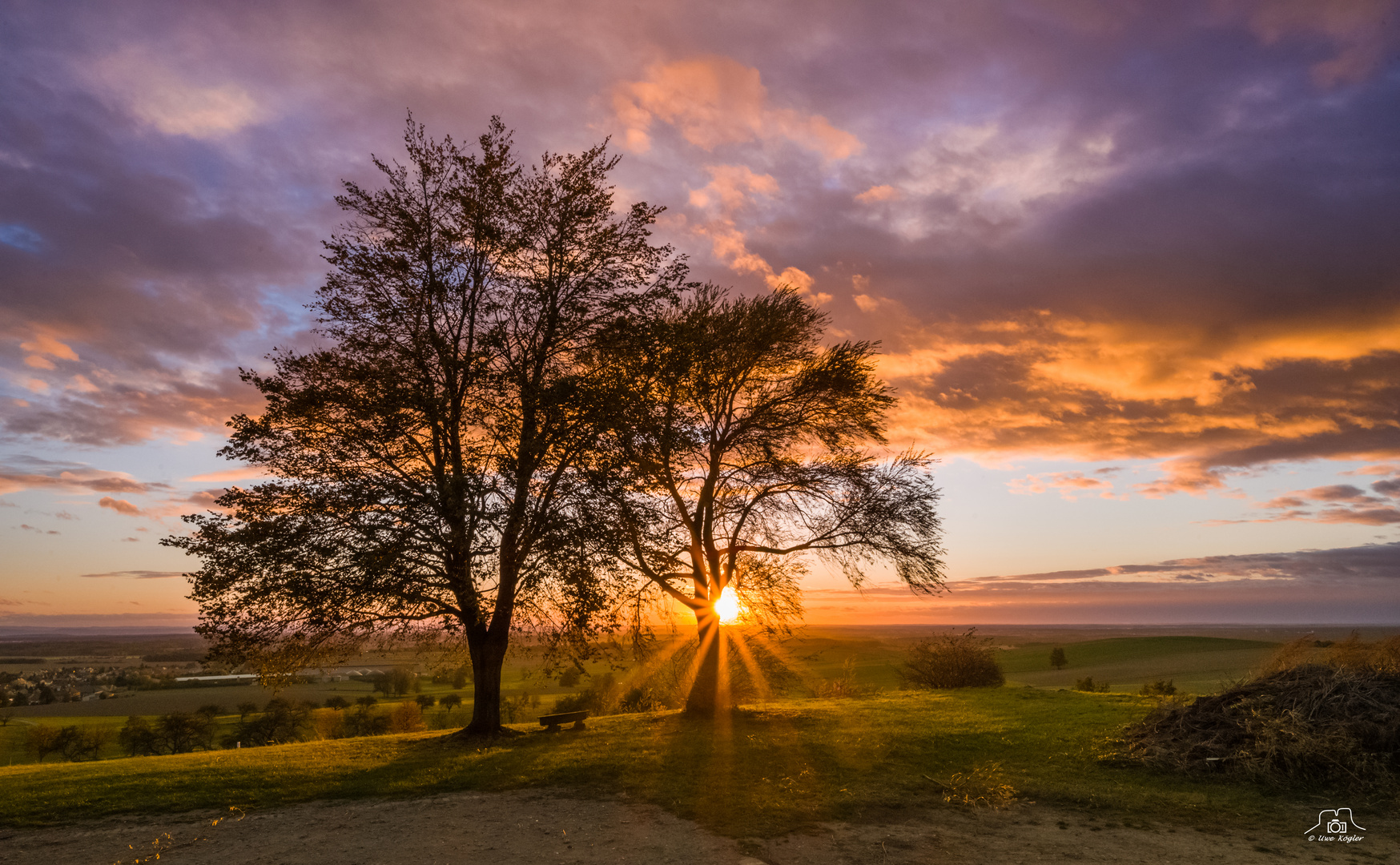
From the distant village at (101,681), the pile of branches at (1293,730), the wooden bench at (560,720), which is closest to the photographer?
the pile of branches at (1293,730)

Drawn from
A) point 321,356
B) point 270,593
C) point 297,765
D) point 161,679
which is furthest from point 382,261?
point 161,679

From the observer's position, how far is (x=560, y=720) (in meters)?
18.8

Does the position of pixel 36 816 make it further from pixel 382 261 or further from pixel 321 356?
pixel 382 261

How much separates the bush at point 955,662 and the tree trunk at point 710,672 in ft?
53.8

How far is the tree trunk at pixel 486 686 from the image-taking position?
17484 millimetres

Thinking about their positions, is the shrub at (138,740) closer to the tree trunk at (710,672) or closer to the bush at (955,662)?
the tree trunk at (710,672)

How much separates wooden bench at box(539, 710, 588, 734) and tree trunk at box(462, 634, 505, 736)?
4.08ft

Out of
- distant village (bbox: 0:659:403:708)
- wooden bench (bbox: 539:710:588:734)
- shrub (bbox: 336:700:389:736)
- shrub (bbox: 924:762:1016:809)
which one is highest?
wooden bench (bbox: 539:710:588:734)

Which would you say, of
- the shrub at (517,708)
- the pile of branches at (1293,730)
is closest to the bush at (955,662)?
the pile of branches at (1293,730)

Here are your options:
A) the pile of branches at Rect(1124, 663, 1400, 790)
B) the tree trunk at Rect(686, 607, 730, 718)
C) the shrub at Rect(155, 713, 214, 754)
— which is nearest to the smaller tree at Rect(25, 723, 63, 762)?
the shrub at Rect(155, 713, 214, 754)

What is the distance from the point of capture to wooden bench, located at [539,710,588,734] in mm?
18484

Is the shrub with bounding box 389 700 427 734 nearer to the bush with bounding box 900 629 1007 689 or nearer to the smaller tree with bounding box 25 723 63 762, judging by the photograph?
the smaller tree with bounding box 25 723 63 762

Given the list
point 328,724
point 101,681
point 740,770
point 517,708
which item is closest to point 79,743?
point 328,724

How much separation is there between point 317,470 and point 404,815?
8181 millimetres
